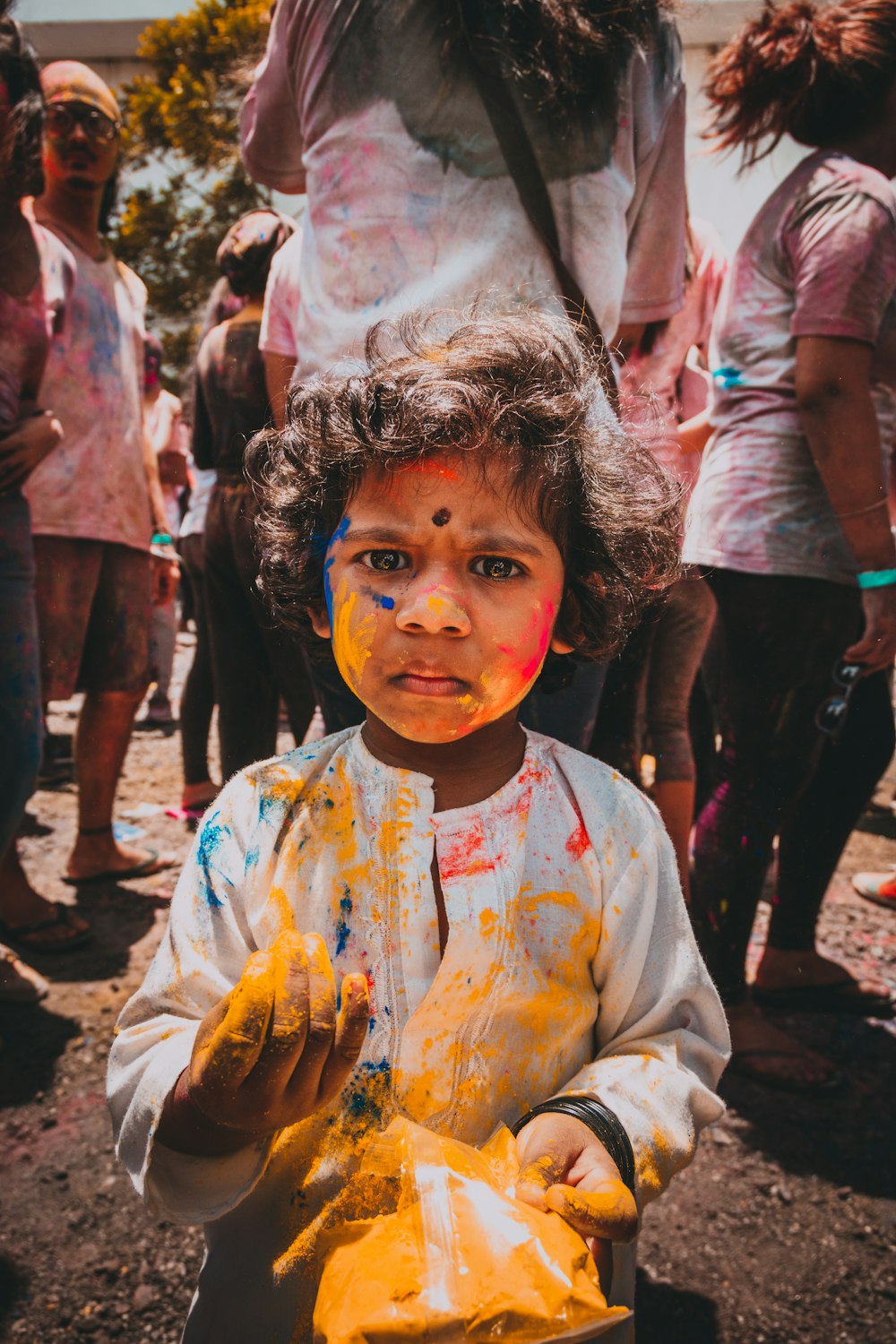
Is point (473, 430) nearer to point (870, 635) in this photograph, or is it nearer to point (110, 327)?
point (870, 635)

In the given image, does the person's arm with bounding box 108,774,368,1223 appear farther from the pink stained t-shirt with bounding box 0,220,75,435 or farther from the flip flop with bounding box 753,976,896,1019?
the flip flop with bounding box 753,976,896,1019

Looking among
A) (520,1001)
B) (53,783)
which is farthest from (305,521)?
(53,783)

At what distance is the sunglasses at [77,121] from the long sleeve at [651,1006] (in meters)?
2.78

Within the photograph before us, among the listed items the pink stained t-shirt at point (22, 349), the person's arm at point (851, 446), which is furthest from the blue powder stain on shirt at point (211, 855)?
the person's arm at point (851, 446)

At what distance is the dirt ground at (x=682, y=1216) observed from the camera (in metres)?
1.65

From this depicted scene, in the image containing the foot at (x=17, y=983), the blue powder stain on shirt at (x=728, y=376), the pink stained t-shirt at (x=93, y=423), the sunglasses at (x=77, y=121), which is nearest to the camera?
the blue powder stain on shirt at (x=728, y=376)

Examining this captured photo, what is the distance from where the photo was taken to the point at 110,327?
10.2 ft

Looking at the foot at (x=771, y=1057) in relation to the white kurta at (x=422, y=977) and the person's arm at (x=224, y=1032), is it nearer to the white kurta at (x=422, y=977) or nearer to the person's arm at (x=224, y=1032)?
the white kurta at (x=422, y=977)

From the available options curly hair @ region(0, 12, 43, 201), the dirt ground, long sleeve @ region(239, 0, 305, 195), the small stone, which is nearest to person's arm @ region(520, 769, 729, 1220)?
the dirt ground

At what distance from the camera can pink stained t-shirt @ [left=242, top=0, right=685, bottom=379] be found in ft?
5.34

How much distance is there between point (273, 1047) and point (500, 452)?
2.50 feet

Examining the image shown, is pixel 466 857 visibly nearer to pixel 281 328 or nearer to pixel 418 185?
pixel 418 185

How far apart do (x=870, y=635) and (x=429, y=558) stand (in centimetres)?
143

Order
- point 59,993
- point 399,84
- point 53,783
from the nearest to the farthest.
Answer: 1. point 399,84
2. point 59,993
3. point 53,783
